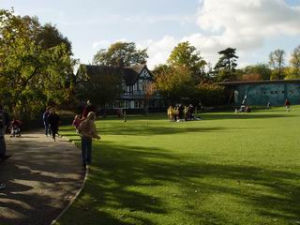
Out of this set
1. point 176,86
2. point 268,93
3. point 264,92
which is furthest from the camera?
point 264,92

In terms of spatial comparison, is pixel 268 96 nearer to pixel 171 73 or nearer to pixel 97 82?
pixel 171 73

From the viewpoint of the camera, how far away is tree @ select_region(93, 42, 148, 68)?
3895 inches

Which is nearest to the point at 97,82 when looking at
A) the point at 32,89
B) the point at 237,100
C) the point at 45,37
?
the point at 45,37

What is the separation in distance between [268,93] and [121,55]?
36.5m

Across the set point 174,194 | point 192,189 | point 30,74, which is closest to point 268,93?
point 30,74

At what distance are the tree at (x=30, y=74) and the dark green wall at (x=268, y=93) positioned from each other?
157 ft

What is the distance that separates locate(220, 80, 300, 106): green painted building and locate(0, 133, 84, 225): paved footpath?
6763cm

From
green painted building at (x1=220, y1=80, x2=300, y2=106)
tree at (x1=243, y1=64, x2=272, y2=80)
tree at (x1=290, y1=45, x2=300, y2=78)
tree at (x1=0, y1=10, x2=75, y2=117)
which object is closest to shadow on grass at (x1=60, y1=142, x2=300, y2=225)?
tree at (x1=0, y1=10, x2=75, y2=117)

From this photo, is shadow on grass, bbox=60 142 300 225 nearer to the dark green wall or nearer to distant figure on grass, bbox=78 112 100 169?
distant figure on grass, bbox=78 112 100 169

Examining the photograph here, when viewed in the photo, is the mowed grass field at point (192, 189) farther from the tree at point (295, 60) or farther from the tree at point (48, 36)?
the tree at point (295, 60)

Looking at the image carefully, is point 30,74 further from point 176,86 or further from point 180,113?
point 176,86

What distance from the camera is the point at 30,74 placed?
34219 mm

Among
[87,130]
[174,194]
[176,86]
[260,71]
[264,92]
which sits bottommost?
[174,194]

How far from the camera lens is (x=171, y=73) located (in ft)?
243
